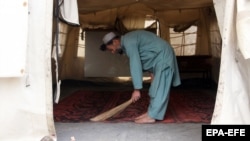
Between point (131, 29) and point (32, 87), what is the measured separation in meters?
5.52

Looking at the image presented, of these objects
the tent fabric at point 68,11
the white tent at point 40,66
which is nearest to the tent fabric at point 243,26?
the white tent at point 40,66

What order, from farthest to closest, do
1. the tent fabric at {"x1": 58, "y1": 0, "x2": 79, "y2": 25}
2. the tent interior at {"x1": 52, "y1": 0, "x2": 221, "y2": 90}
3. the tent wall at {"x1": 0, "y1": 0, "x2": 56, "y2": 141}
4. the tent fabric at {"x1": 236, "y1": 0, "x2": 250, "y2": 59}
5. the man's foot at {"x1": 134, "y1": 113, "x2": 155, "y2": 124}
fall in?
the tent interior at {"x1": 52, "y1": 0, "x2": 221, "y2": 90}, the man's foot at {"x1": 134, "y1": 113, "x2": 155, "y2": 124}, the tent fabric at {"x1": 58, "y1": 0, "x2": 79, "y2": 25}, the tent wall at {"x1": 0, "y1": 0, "x2": 56, "y2": 141}, the tent fabric at {"x1": 236, "y1": 0, "x2": 250, "y2": 59}

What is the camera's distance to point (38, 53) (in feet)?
8.10

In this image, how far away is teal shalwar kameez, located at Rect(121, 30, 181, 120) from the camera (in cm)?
345

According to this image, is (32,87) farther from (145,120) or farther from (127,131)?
(145,120)

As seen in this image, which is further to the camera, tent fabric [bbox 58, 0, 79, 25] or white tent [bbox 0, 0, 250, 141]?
tent fabric [bbox 58, 0, 79, 25]

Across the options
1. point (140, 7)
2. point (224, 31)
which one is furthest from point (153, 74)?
point (140, 7)

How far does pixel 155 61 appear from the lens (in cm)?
357

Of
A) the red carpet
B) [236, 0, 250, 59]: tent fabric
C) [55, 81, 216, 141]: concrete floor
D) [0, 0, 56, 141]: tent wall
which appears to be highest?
[236, 0, 250, 59]: tent fabric

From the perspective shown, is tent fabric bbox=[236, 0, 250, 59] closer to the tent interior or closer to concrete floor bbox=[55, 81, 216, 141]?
concrete floor bbox=[55, 81, 216, 141]

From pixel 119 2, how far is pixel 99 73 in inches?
131

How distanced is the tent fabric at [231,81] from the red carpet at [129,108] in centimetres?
110

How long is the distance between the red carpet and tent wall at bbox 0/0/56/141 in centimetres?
101

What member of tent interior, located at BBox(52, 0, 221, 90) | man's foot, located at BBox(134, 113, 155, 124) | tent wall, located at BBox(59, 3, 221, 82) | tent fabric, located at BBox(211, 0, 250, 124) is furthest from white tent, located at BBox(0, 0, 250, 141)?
tent wall, located at BBox(59, 3, 221, 82)
